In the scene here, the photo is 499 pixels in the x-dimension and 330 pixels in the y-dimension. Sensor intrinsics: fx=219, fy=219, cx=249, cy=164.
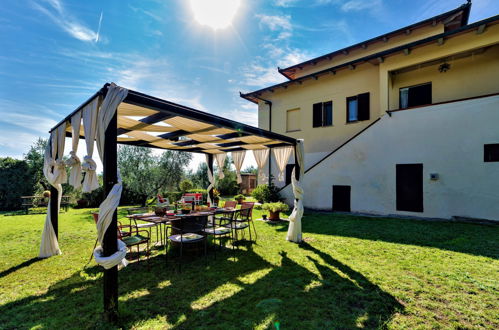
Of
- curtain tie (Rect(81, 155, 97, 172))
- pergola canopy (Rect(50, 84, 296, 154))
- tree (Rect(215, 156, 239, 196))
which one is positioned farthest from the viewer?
tree (Rect(215, 156, 239, 196))

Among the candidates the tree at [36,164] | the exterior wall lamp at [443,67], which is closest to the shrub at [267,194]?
the exterior wall lamp at [443,67]

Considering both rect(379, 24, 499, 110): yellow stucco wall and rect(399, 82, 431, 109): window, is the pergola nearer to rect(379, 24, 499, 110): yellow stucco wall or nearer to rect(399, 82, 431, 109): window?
rect(379, 24, 499, 110): yellow stucco wall

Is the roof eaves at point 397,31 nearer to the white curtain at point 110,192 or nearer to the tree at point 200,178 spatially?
the tree at point 200,178

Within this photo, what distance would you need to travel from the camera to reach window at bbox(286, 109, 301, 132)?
37.0 ft

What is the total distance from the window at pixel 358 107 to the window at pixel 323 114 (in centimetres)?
80

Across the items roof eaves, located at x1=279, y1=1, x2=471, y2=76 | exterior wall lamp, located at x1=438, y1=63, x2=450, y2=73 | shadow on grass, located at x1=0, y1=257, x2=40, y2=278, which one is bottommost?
shadow on grass, located at x1=0, y1=257, x2=40, y2=278

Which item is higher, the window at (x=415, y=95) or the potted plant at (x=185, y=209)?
the window at (x=415, y=95)

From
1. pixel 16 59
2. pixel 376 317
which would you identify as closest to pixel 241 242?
pixel 376 317

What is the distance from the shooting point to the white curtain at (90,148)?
8.52ft

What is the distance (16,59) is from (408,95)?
13340 mm

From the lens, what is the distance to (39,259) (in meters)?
3.94

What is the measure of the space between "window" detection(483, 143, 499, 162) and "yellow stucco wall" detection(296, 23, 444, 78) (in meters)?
5.17

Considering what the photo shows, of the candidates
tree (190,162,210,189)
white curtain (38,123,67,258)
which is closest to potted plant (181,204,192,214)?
white curtain (38,123,67,258)

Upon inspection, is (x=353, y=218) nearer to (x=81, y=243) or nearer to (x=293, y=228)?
(x=293, y=228)
